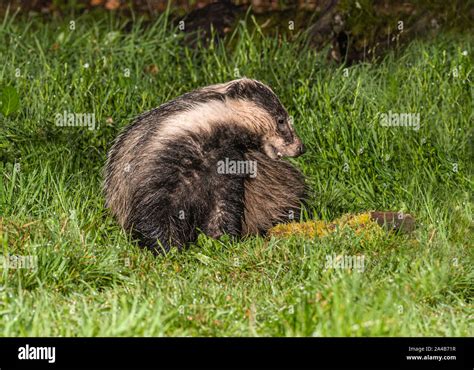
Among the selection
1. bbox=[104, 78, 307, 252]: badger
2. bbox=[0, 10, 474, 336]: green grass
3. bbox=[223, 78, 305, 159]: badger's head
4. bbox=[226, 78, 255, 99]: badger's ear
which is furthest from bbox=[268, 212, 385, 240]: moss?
bbox=[226, 78, 255, 99]: badger's ear

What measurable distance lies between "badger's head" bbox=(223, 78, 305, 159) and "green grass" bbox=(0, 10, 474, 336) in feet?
2.28

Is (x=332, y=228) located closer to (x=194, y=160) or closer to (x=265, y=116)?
(x=265, y=116)

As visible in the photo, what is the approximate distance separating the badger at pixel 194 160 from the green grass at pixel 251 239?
7.9 inches

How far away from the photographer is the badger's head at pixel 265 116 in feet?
23.2

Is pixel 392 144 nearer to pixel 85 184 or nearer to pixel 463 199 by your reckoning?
pixel 463 199

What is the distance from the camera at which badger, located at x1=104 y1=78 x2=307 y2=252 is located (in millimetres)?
6902

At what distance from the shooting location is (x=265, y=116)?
7145mm

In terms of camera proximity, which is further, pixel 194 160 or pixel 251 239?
pixel 251 239

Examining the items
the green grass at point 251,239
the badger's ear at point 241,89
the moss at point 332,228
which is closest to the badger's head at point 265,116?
the badger's ear at point 241,89

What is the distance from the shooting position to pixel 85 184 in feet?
25.2

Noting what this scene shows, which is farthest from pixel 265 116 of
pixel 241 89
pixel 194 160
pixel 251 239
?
pixel 251 239

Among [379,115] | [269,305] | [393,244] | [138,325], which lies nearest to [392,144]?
[379,115]

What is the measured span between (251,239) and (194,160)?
2.38 feet

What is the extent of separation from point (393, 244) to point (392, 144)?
5.13ft
